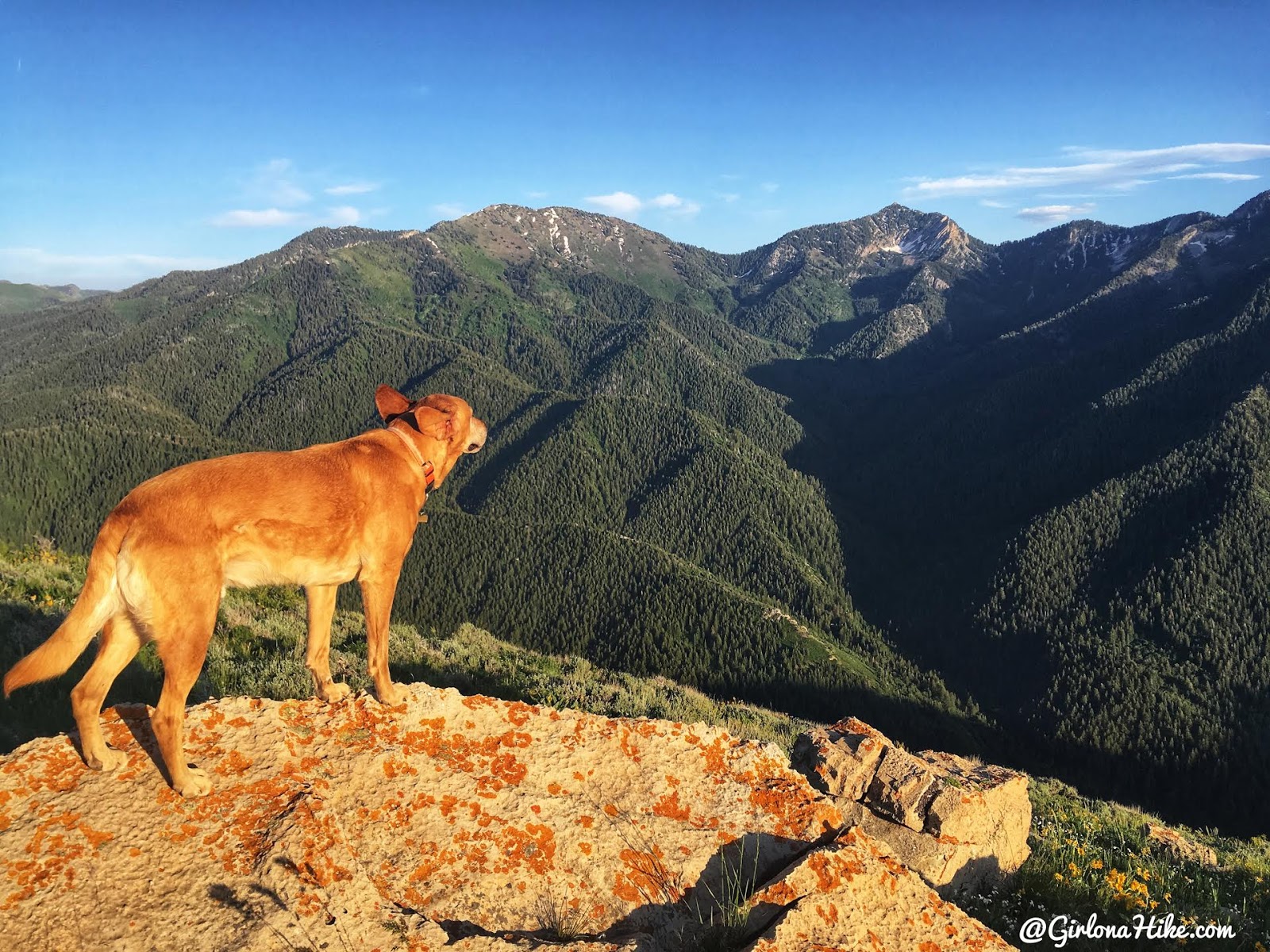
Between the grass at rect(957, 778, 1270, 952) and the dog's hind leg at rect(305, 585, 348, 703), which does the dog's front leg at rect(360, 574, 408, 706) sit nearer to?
the dog's hind leg at rect(305, 585, 348, 703)

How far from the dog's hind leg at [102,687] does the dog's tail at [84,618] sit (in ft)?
0.61

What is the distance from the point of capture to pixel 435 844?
5.98m

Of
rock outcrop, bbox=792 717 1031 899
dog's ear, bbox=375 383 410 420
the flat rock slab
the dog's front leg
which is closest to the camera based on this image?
the flat rock slab

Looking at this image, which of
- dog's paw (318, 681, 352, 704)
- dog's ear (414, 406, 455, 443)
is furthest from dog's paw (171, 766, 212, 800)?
dog's ear (414, 406, 455, 443)

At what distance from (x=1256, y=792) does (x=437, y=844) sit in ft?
495

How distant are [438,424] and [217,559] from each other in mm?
2983

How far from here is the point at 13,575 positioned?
48.9 feet

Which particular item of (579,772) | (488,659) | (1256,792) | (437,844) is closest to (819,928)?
(579,772)

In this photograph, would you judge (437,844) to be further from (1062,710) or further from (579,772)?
(1062,710)

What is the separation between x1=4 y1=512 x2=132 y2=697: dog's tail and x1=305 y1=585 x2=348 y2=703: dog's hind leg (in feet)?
6.80

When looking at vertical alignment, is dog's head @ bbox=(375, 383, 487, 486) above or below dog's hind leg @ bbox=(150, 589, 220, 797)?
above

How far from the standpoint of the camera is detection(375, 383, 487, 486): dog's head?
8484 millimetres

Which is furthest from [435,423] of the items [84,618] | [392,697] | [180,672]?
[84,618]

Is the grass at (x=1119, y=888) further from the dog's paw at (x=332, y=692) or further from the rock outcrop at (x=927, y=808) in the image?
the dog's paw at (x=332, y=692)
